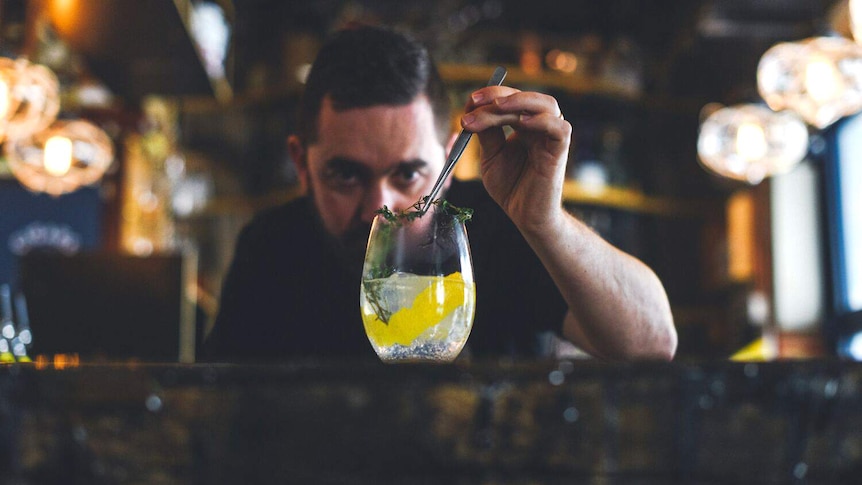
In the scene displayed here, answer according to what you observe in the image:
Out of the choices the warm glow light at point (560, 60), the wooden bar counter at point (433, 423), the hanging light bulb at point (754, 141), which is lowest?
the wooden bar counter at point (433, 423)

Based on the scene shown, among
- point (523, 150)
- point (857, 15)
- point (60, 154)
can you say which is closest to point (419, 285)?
point (523, 150)

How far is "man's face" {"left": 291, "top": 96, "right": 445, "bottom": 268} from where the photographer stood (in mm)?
1408

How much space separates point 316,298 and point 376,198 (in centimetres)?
27

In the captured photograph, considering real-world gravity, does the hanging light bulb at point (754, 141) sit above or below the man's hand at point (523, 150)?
above

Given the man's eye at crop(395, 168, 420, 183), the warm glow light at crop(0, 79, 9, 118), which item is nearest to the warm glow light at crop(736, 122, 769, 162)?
the man's eye at crop(395, 168, 420, 183)

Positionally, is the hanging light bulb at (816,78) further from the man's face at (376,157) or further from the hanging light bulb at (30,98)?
the hanging light bulb at (30,98)

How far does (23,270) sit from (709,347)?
157 inches

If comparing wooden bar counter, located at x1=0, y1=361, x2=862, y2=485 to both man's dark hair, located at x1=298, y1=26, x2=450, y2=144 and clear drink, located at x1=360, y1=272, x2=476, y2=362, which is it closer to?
clear drink, located at x1=360, y1=272, x2=476, y2=362

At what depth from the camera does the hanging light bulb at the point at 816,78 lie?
2.70 metres

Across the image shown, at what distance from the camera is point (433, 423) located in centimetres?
54

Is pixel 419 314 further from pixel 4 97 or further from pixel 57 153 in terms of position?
pixel 57 153

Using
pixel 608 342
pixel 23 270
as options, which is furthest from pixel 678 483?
pixel 23 270

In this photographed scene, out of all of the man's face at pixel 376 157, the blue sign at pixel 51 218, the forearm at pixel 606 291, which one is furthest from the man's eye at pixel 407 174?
the blue sign at pixel 51 218

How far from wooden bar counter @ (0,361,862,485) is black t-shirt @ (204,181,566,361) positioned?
887 millimetres
